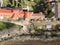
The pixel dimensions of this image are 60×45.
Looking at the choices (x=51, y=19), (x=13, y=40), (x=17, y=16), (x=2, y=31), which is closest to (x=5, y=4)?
(x=17, y=16)

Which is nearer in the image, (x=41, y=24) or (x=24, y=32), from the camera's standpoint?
(x=24, y=32)

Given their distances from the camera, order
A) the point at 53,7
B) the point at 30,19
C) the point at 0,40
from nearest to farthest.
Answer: the point at 0,40 → the point at 30,19 → the point at 53,7

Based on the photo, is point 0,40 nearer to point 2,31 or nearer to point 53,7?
point 2,31

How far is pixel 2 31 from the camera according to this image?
38.4 metres

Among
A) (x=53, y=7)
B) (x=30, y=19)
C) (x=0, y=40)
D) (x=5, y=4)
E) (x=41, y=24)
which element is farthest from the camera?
(x=5, y=4)

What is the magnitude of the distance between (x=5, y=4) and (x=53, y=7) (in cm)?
1173

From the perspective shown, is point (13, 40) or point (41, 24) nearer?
point (13, 40)

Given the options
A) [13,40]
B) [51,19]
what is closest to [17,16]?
[51,19]

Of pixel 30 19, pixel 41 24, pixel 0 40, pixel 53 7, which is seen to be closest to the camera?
pixel 0 40

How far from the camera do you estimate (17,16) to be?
50.7 metres

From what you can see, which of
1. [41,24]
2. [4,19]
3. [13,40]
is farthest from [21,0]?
[13,40]

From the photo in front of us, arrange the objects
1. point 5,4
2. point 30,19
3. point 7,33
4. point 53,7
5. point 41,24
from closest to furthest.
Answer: point 7,33 < point 41,24 < point 30,19 < point 53,7 < point 5,4

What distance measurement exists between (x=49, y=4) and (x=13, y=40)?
22.4 meters

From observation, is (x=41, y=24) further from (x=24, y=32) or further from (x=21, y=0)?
(x=21, y=0)
